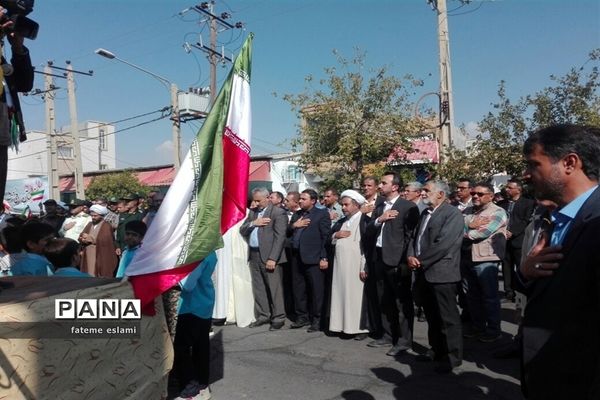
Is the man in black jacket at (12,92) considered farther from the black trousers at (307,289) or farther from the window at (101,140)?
the window at (101,140)

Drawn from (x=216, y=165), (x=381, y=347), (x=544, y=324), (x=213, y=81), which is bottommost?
(x=381, y=347)

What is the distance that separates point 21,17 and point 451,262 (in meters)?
4.02

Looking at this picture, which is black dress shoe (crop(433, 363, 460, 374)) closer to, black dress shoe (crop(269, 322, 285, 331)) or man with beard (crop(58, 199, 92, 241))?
black dress shoe (crop(269, 322, 285, 331))

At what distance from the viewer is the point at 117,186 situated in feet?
108

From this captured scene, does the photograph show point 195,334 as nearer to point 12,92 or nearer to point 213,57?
point 12,92

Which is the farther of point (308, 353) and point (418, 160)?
point (418, 160)

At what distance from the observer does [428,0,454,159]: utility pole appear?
13.6 metres

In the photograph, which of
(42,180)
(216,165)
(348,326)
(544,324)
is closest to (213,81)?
(42,180)

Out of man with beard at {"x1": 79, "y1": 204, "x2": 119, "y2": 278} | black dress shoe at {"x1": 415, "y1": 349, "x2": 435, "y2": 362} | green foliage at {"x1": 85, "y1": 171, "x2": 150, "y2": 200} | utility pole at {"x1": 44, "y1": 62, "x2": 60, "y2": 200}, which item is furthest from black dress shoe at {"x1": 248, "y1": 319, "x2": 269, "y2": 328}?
green foliage at {"x1": 85, "y1": 171, "x2": 150, "y2": 200}

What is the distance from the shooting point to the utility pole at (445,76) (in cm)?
1362

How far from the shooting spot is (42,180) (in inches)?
802

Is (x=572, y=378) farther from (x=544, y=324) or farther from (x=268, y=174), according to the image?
(x=268, y=174)

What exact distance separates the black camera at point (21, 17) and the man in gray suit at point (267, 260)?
15.2 ft

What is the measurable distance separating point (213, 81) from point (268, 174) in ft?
32.6
